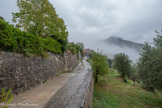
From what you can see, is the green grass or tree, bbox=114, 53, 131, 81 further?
tree, bbox=114, 53, 131, 81

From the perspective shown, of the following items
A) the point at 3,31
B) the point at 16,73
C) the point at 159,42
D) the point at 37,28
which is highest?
the point at 37,28

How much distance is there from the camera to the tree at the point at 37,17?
286 inches

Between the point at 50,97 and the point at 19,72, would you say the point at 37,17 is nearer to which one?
the point at 19,72

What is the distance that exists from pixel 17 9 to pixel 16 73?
6.95 m

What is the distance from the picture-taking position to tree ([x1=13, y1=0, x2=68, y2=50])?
7.27m

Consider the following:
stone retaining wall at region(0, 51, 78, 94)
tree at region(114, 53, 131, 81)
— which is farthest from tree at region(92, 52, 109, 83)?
tree at region(114, 53, 131, 81)

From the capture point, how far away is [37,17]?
7.28 m

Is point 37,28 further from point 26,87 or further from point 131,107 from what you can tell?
point 131,107

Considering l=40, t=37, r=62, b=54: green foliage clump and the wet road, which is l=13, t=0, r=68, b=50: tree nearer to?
l=40, t=37, r=62, b=54: green foliage clump

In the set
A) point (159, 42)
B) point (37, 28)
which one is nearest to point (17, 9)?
point (37, 28)

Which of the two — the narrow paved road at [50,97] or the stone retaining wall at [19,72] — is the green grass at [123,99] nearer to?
the narrow paved road at [50,97]

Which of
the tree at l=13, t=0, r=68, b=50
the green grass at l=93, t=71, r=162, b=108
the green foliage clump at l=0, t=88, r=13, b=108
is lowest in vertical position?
the green grass at l=93, t=71, r=162, b=108

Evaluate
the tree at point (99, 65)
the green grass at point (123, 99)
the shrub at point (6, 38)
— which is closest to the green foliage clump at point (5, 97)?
the shrub at point (6, 38)

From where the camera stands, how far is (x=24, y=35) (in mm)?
4199
